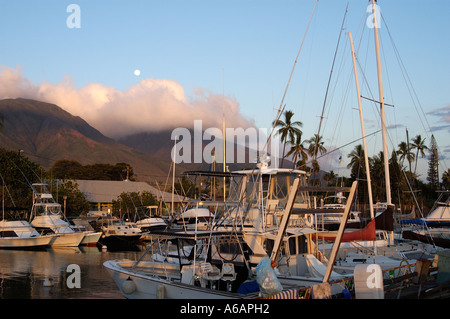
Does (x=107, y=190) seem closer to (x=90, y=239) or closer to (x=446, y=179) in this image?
(x=90, y=239)

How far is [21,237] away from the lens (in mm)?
45844

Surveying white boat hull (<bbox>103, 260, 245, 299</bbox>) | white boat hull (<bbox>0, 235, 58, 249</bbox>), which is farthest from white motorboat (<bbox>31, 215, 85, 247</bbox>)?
white boat hull (<bbox>103, 260, 245, 299</bbox>)

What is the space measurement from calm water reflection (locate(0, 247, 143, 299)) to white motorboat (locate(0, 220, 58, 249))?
52.6 inches

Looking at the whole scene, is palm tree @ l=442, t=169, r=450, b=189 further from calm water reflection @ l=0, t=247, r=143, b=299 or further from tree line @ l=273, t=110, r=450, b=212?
calm water reflection @ l=0, t=247, r=143, b=299

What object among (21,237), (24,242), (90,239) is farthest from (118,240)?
(21,237)

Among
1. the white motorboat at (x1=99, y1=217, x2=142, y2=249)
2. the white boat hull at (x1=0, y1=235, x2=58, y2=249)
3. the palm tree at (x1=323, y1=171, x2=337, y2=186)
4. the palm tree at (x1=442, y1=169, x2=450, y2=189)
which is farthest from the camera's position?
the palm tree at (x1=323, y1=171, x2=337, y2=186)

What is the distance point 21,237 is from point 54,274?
19550 millimetres

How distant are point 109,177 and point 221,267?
11204 cm

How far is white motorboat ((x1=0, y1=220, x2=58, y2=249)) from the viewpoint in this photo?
45.3m

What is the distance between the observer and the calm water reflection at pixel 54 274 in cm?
2248

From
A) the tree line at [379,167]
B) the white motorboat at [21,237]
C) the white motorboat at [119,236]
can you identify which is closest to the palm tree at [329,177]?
the tree line at [379,167]

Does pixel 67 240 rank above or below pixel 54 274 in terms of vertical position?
above

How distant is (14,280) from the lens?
86.2 feet
